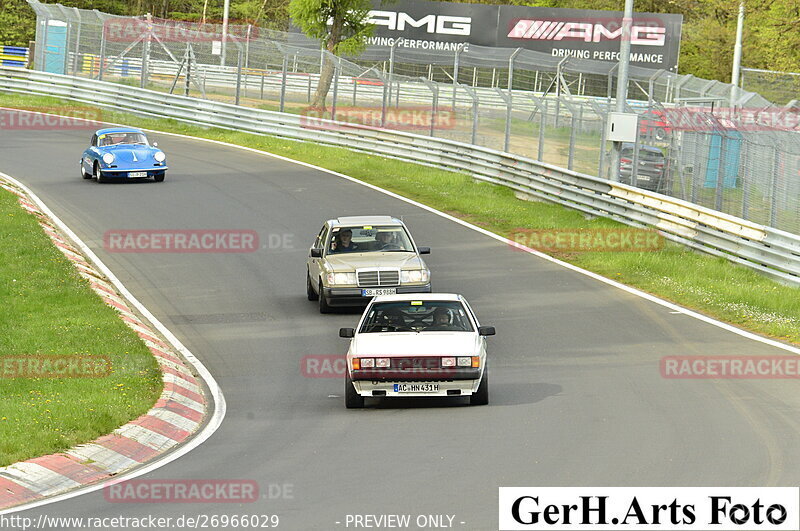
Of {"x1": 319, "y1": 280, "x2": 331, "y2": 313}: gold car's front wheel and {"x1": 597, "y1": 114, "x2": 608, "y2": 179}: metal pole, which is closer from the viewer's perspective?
{"x1": 319, "y1": 280, "x2": 331, "y2": 313}: gold car's front wheel

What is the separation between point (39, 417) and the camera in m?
12.0

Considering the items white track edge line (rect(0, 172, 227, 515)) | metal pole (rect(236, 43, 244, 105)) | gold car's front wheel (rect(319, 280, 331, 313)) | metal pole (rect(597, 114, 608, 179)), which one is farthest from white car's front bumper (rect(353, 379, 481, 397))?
metal pole (rect(236, 43, 244, 105))

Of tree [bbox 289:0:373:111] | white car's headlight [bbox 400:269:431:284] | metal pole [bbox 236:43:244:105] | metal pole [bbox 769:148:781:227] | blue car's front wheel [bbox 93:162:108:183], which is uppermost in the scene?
tree [bbox 289:0:373:111]

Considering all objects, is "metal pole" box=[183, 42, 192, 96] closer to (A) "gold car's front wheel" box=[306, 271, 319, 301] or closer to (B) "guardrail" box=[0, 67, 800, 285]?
(B) "guardrail" box=[0, 67, 800, 285]

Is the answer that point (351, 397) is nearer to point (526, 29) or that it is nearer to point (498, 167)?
point (498, 167)

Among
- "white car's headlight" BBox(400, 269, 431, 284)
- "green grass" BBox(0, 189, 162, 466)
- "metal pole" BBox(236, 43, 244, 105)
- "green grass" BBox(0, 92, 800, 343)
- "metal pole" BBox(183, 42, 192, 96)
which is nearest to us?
"green grass" BBox(0, 189, 162, 466)

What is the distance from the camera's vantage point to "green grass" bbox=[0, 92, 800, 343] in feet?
63.6

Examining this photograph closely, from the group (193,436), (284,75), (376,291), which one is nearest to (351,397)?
(193,436)

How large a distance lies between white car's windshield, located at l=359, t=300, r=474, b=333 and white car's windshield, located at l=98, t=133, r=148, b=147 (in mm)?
18051

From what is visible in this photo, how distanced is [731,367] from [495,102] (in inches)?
738

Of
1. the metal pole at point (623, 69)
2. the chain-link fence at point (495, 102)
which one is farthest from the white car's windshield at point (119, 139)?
the metal pole at point (623, 69)

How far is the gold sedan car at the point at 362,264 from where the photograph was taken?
18547 millimetres

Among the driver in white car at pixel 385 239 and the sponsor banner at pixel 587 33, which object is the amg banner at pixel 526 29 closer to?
the sponsor banner at pixel 587 33

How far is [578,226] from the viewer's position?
26.3 metres
